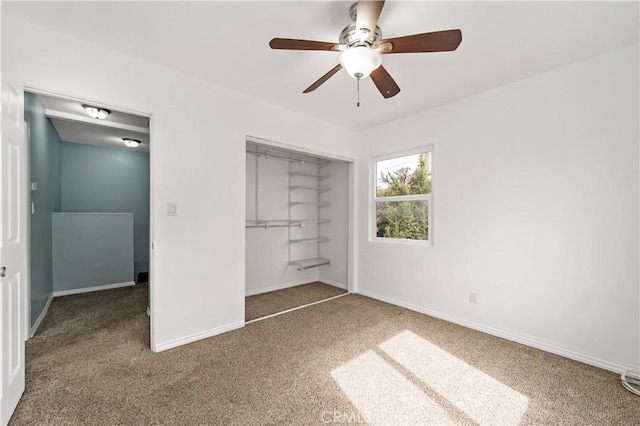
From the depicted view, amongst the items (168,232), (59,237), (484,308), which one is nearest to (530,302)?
(484,308)

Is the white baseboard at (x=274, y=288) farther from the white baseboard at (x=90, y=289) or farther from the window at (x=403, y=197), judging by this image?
Answer: the white baseboard at (x=90, y=289)

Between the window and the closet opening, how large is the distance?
0.62 m

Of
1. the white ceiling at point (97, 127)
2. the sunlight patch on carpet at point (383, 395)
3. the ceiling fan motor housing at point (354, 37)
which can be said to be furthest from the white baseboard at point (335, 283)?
the ceiling fan motor housing at point (354, 37)

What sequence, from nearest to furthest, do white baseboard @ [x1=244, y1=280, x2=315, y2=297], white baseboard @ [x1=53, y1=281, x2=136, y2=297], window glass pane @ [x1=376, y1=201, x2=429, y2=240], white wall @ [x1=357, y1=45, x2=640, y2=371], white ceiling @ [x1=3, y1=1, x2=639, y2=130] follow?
1. white ceiling @ [x1=3, y1=1, x2=639, y2=130]
2. white wall @ [x1=357, y1=45, x2=640, y2=371]
3. window glass pane @ [x1=376, y1=201, x2=429, y2=240]
4. white baseboard @ [x1=53, y1=281, x2=136, y2=297]
5. white baseboard @ [x1=244, y1=280, x2=315, y2=297]

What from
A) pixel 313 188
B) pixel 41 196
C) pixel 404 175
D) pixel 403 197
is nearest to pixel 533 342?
pixel 403 197

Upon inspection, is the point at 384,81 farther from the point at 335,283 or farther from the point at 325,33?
the point at 335,283

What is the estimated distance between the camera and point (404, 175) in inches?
145

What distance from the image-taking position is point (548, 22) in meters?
1.80

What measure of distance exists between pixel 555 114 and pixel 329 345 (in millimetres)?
2869

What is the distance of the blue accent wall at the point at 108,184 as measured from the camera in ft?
14.8

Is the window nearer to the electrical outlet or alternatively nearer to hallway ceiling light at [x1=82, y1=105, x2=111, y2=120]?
the electrical outlet

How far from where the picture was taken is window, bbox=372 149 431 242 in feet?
11.3

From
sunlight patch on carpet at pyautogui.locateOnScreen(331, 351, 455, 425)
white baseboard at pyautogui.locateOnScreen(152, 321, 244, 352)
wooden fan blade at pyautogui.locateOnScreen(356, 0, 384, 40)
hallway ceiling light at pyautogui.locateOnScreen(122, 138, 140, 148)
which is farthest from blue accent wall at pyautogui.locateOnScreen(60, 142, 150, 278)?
wooden fan blade at pyautogui.locateOnScreen(356, 0, 384, 40)

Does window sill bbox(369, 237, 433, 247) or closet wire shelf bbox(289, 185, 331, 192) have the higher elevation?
closet wire shelf bbox(289, 185, 331, 192)
